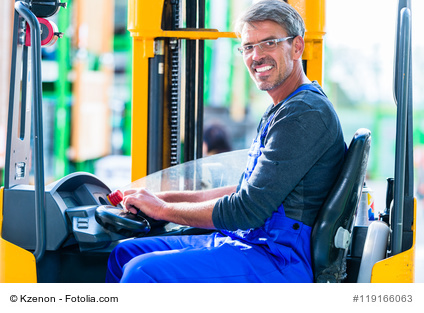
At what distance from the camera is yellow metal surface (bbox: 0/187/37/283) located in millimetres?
2148

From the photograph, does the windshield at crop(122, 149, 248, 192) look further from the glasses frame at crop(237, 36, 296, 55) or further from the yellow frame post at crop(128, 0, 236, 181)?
the glasses frame at crop(237, 36, 296, 55)

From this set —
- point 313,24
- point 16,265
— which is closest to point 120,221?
point 16,265

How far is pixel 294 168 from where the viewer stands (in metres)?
1.97

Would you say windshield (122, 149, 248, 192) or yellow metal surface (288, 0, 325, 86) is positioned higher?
yellow metal surface (288, 0, 325, 86)

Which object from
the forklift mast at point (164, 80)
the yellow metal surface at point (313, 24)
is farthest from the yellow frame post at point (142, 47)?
the yellow metal surface at point (313, 24)

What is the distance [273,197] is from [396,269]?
0.51 m

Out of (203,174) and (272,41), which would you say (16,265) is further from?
(272,41)

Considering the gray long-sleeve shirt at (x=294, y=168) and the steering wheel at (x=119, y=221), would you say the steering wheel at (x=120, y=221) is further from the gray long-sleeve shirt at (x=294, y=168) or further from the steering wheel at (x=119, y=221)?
the gray long-sleeve shirt at (x=294, y=168)

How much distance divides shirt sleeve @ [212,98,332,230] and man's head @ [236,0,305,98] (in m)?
0.27

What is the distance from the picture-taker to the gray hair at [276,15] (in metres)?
2.19

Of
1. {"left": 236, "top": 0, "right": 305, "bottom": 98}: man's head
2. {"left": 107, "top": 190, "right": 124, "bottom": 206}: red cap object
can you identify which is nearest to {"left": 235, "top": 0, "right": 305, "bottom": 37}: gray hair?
{"left": 236, "top": 0, "right": 305, "bottom": 98}: man's head

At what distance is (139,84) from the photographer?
295cm
